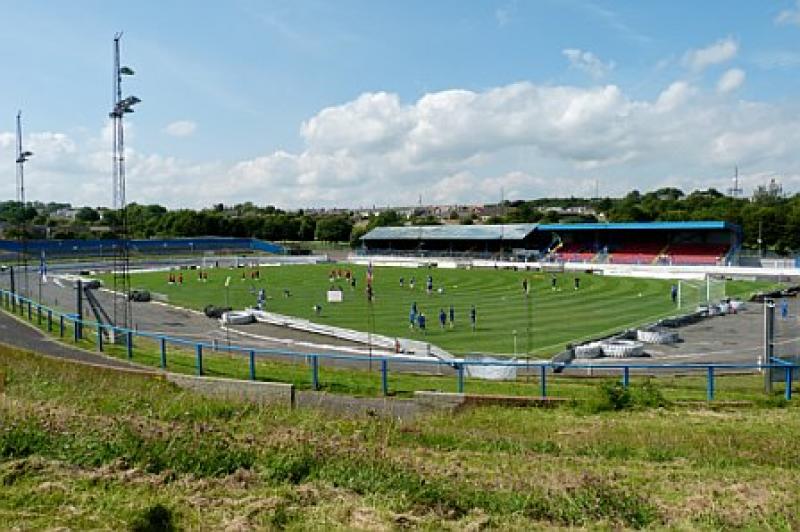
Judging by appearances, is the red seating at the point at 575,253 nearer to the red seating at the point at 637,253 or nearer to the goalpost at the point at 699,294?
the red seating at the point at 637,253

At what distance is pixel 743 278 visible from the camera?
60344 mm

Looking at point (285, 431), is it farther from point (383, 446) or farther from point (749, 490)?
point (749, 490)

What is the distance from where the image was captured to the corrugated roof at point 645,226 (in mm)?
70812

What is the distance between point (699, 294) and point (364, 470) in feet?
146

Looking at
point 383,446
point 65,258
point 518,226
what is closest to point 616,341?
point 383,446

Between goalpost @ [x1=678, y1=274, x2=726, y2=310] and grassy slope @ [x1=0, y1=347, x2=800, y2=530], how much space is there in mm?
33177

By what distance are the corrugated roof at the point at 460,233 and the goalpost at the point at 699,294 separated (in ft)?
119

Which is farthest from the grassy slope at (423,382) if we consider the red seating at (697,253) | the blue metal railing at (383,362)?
the red seating at (697,253)

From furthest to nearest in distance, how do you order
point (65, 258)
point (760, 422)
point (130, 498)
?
point (65, 258)
point (760, 422)
point (130, 498)

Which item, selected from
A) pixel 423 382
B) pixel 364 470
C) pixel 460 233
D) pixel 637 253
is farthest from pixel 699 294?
pixel 460 233

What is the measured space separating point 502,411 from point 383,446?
467 cm

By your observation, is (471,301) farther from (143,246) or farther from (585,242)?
(143,246)

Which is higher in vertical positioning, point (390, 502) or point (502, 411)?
point (390, 502)

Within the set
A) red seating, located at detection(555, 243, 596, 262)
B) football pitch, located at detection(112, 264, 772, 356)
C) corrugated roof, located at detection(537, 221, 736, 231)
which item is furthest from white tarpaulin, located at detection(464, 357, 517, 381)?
red seating, located at detection(555, 243, 596, 262)
